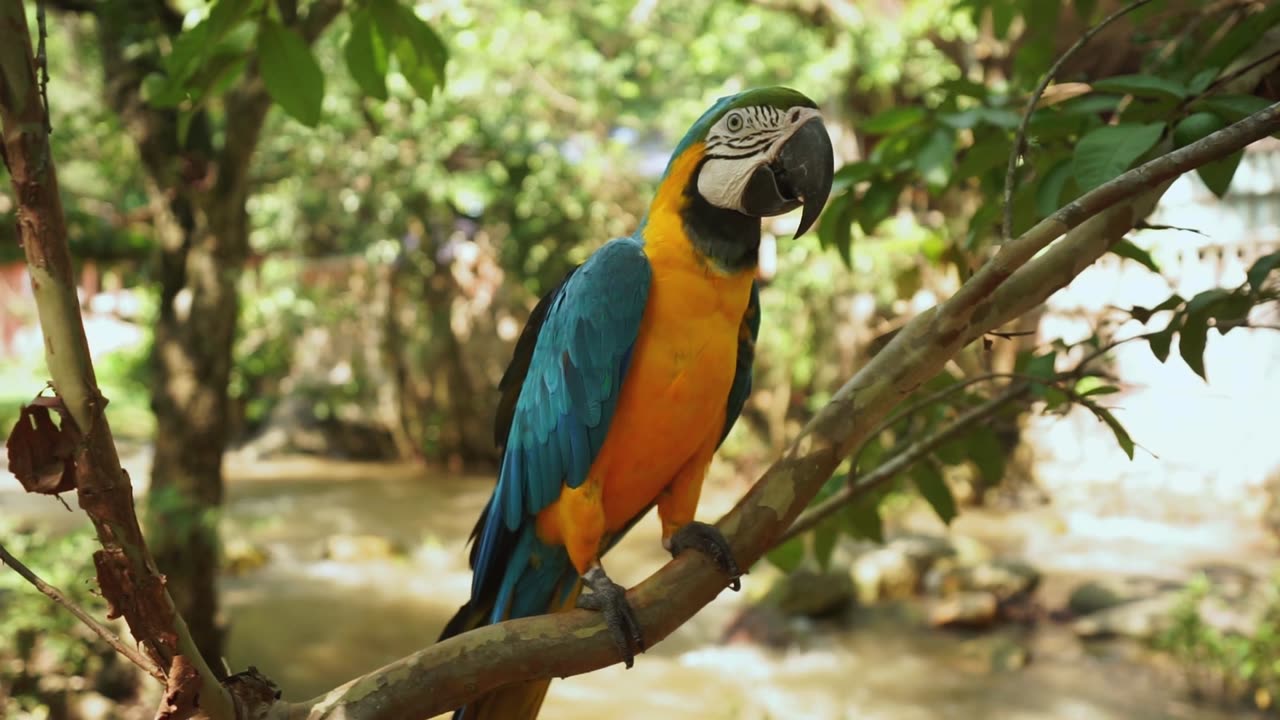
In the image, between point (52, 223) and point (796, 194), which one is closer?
point (52, 223)

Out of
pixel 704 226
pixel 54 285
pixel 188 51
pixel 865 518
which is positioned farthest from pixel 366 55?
pixel 865 518

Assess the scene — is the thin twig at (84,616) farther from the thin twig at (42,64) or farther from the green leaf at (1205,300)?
the green leaf at (1205,300)

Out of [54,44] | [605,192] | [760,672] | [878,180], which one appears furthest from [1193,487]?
[54,44]

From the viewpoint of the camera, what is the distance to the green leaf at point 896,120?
4.50 feet

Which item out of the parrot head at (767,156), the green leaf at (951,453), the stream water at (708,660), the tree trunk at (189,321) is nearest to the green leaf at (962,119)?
the parrot head at (767,156)

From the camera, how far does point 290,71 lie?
115 centimetres

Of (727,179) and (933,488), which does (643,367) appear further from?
(933,488)

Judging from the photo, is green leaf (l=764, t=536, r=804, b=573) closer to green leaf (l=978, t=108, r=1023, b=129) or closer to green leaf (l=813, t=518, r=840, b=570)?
green leaf (l=813, t=518, r=840, b=570)

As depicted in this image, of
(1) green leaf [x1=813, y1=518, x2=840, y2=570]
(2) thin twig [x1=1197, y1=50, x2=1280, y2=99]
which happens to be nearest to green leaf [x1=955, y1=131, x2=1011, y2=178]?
(2) thin twig [x1=1197, y1=50, x2=1280, y2=99]

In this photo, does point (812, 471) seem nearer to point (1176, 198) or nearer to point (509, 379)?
point (509, 379)

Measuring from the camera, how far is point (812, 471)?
0.99 metres

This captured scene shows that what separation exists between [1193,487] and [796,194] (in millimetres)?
6608

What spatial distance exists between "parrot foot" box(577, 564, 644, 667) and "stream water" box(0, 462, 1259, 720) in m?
2.65

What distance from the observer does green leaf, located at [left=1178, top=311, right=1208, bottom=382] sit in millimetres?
1098
